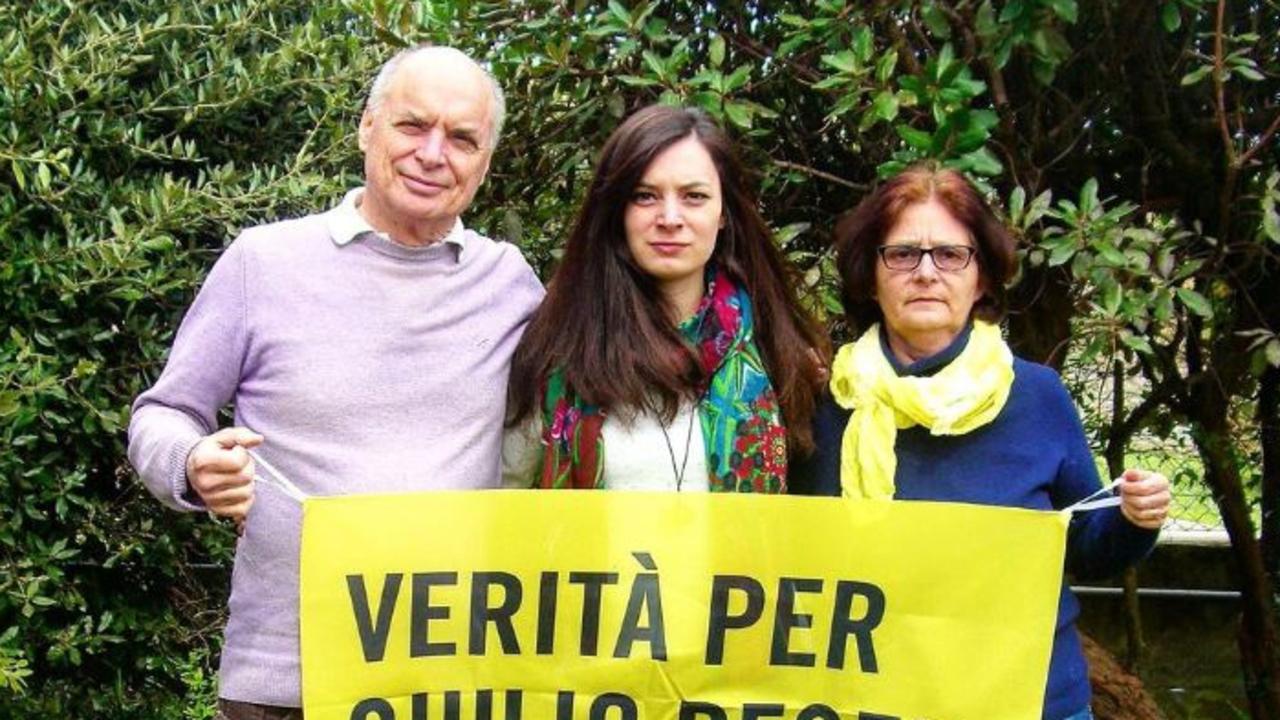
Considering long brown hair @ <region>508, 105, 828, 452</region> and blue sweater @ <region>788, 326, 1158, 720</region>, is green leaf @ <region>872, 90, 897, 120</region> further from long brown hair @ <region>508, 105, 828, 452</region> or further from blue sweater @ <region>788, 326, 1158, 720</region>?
blue sweater @ <region>788, 326, 1158, 720</region>

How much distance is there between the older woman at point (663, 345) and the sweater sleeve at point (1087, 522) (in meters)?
0.47

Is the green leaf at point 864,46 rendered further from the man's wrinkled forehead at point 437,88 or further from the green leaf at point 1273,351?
the green leaf at point 1273,351

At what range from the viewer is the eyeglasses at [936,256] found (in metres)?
2.86

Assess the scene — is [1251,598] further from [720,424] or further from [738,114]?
[720,424]

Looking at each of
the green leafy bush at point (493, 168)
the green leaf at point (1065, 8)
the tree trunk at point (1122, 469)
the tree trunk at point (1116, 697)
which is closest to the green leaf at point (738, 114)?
the green leafy bush at point (493, 168)

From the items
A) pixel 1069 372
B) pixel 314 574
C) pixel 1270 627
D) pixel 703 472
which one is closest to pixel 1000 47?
pixel 703 472

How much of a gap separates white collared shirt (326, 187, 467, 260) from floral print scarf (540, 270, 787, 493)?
0.33m

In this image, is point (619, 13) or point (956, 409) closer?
point (956, 409)

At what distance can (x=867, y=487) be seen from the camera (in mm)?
2771

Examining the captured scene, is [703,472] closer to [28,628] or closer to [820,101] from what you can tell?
[820,101]

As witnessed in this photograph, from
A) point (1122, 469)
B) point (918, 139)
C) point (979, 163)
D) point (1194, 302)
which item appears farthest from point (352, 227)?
point (1122, 469)

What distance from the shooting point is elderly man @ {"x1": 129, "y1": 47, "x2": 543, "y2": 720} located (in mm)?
2676

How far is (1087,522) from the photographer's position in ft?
9.27

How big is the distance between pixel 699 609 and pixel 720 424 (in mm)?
335
